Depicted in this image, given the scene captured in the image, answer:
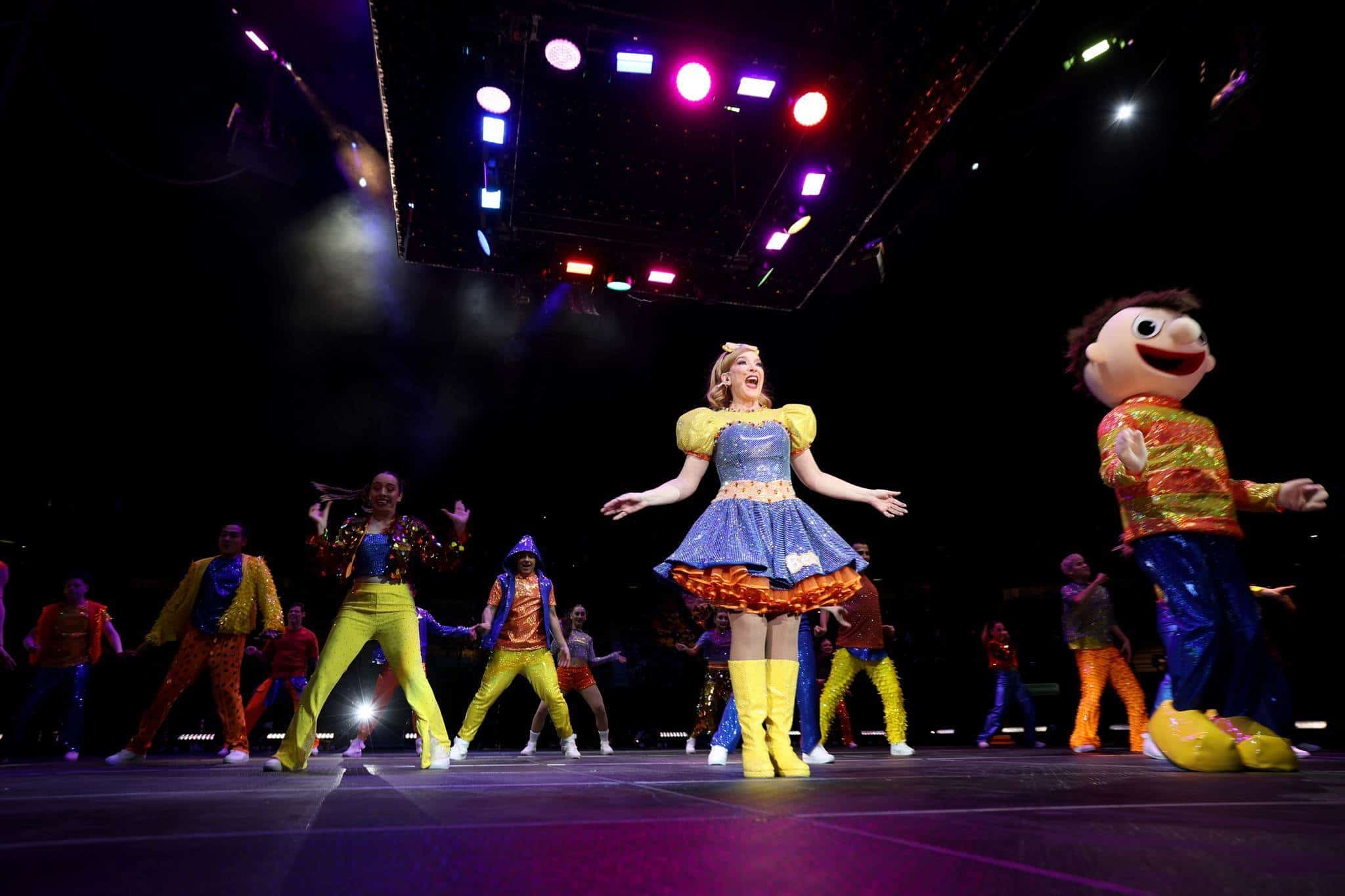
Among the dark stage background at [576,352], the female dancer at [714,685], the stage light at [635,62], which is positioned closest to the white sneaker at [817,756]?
the female dancer at [714,685]

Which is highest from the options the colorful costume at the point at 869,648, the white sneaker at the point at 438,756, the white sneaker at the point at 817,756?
the colorful costume at the point at 869,648

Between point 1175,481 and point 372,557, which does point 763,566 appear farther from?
point 372,557

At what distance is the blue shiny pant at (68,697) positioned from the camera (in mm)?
8305

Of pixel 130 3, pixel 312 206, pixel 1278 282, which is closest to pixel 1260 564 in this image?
pixel 1278 282

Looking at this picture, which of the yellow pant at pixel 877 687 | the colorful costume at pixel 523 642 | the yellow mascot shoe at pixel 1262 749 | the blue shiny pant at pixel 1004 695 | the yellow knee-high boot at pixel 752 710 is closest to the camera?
the yellow knee-high boot at pixel 752 710

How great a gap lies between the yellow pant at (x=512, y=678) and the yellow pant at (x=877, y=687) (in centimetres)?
258

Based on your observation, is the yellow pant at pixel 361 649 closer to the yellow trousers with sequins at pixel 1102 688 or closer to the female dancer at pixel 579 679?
the female dancer at pixel 579 679

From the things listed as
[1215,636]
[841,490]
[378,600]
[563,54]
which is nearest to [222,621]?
[378,600]

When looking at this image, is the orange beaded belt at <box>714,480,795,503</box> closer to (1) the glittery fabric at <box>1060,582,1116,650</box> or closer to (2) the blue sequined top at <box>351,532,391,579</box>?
(2) the blue sequined top at <box>351,532,391,579</box>

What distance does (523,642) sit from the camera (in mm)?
7605

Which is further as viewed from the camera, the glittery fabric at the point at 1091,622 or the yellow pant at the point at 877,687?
the glittery fabric at the point at 1091,622

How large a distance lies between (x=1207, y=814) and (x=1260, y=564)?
1553 centimetres

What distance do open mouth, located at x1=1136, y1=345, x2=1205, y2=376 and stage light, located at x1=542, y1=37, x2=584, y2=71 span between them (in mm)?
4841

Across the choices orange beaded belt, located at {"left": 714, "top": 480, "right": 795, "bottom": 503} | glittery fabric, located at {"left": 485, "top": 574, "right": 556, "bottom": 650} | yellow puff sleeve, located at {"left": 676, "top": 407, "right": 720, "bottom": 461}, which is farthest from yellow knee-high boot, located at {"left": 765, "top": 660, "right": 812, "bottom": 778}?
glittery fabric, located at {"left": 485, "top": 574, "right": 556, "bottom": 650}
